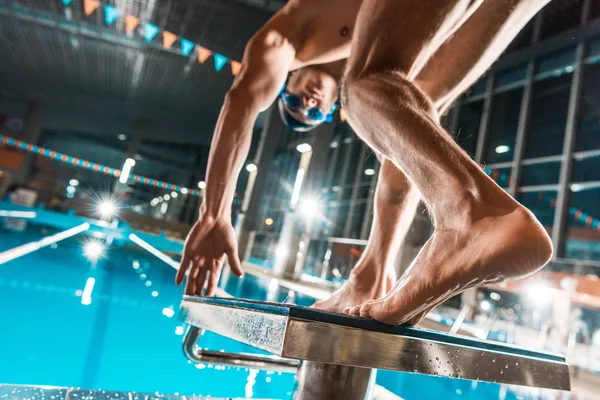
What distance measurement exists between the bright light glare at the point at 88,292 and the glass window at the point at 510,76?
557 cm

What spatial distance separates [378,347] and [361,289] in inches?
16.3

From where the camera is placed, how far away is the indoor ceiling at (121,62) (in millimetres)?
7176

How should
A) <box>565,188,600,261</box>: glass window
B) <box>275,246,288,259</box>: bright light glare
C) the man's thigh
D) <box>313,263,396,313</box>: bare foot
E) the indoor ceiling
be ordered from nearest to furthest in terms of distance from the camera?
the man's thigh → <box>313,263,396,313</box>: bare foot → <box>565,188,600,261</box>: glass window → the indoor ceiling → <box>275,246,288,259</box>: bright light glare

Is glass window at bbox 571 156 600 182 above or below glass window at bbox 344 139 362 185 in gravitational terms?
below

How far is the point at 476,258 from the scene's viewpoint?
48 cm

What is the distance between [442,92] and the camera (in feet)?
3.36

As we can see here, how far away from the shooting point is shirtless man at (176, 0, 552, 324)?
0.49 m

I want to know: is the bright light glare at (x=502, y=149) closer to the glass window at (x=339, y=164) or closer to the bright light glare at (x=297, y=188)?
the bright light glare at (x=297, y=188)

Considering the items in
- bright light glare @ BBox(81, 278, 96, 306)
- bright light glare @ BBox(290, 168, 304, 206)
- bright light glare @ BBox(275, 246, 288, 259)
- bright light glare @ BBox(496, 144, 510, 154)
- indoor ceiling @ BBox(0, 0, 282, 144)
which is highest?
indoor ceiling @ BBox(0, 0, 282, 144)

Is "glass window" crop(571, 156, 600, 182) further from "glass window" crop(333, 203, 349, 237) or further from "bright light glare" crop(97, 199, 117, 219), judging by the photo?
"bright light glare" crop(97, 199, 117, 219)

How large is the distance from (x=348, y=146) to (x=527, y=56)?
17.7 feet

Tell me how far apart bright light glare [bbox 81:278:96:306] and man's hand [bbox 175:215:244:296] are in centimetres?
151

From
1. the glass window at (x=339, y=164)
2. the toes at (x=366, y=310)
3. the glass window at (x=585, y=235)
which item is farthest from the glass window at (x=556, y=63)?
the glass window at (x=339, y=164)

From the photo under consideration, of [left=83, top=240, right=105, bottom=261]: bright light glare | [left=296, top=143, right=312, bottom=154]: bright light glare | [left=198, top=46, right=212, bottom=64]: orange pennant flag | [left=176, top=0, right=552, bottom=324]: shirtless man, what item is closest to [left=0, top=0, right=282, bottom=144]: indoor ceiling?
[left=198, top=46, right=212, bottom=64]: orange pennant flag
